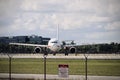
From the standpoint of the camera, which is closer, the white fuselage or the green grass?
the green grass

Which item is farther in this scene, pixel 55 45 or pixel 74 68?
pixel 55 45

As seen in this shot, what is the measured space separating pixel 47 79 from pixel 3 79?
3238mm

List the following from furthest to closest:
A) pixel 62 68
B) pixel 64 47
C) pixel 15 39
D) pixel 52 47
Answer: pixel 15 39 → pixel 64 47 → pixel 52 47 → pixel 62 68

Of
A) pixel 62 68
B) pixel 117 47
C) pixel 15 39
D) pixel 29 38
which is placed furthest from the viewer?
pixel 29 38

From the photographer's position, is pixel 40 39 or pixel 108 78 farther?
pixel 40 39

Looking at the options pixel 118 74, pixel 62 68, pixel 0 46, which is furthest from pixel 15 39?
pixel 62 68

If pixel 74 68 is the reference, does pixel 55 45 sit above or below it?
above

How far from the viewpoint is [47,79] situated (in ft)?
102

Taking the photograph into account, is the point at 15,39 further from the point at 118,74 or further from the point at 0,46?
the point at 118,74

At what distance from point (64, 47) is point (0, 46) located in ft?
41.3

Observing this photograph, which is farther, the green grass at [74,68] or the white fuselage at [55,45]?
the white fuselage at [55,45]

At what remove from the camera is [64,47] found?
271 ft

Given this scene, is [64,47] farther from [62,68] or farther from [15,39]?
[62,68]

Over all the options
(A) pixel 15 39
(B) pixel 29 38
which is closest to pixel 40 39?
(B) pixel 29 38
